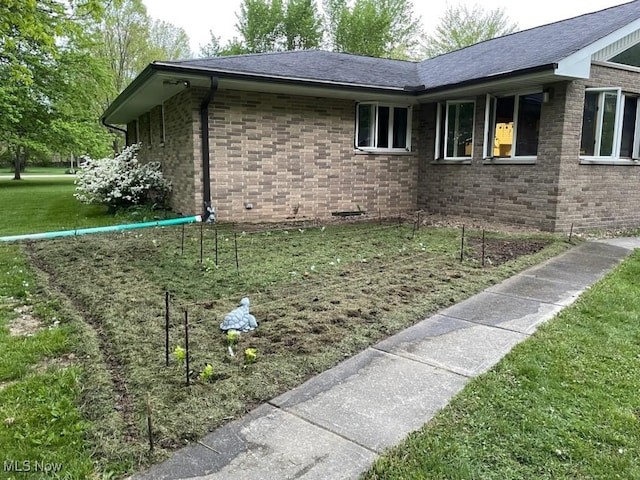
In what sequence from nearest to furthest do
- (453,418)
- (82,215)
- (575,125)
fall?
(453,418)
(575,125)
(82,215)

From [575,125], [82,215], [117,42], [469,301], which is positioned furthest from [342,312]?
[117,42]

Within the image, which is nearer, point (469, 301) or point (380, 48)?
point (469, 301)

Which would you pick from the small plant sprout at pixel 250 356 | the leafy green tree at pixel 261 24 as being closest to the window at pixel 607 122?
the small plant sprout at pixel 250 356

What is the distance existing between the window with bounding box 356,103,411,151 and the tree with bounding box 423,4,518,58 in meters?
24.5

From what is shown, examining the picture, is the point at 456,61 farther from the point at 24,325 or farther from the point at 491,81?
the point at 24,325

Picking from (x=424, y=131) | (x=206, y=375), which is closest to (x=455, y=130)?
(x=424, y=131)

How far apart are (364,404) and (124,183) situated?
32.0ft

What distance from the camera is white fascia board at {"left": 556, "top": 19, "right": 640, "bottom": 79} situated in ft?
25.2

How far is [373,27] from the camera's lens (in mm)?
36312

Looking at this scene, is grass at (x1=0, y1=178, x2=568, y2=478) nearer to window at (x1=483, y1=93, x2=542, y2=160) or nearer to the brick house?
the brick house

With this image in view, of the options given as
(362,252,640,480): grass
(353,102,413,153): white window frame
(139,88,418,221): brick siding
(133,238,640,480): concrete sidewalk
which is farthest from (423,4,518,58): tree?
(362,252,640,480): grass

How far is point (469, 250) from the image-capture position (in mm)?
6840

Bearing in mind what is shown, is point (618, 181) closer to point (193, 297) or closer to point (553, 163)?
point (553, 163)

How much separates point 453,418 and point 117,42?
37.0 meters
